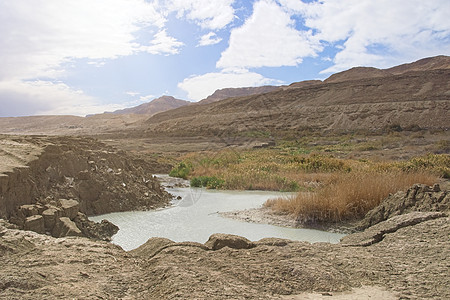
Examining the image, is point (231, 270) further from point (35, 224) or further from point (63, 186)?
point (63, 186)

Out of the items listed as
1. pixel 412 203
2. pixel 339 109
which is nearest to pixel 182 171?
pixel 412 203

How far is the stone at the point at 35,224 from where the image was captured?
543 cm

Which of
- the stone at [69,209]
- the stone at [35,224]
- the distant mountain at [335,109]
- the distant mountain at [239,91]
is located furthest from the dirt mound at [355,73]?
the stone at [35,224]

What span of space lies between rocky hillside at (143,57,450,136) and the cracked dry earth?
39131 mm

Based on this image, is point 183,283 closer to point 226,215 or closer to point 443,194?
point 443,194

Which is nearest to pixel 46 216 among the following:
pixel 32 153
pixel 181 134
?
pixel 32 153

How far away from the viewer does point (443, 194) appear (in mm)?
6086

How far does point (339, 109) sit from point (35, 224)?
46.7 metres

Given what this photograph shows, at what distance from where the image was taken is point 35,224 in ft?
18.0

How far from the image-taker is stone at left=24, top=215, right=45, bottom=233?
5.43 m

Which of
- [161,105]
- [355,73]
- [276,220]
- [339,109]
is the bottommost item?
[276,220]

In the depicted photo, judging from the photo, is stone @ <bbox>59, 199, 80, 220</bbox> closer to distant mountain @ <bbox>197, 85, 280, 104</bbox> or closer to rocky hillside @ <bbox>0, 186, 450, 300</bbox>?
rocky hillside @ <bbox>0, 186, 450, 300</bbox>

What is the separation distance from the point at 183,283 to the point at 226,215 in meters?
5.76

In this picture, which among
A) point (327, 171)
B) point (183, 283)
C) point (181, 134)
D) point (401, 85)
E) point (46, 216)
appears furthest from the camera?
point (401, 85)
